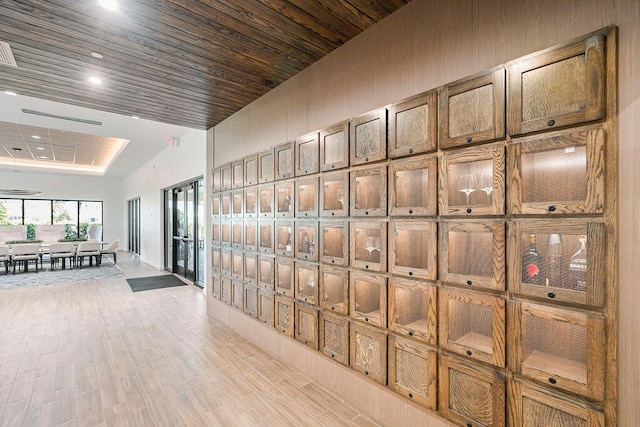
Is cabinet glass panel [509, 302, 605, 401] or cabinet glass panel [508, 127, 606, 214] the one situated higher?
cabinet glass panel [508, 127, 606, 214]

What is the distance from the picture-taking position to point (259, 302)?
3637mm

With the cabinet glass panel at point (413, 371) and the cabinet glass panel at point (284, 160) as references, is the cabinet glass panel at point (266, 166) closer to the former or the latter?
the cabinet glass panel at point (284, 160)

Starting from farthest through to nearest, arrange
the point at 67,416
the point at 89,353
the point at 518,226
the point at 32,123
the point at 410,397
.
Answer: the point at 32,123 → the point at 89,353 → the point at 67,416 → the point at 410,397 → the point at 518,226

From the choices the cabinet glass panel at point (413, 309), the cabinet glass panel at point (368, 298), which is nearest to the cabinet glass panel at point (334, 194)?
the cabinet glass panel at point (368, 298)

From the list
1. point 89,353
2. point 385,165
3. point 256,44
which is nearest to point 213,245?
point 89,353

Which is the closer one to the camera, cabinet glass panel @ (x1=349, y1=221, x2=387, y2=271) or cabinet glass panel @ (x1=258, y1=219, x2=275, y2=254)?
cabinet glass panel @ (x1=349, y1=221, x2=387, y2=271)

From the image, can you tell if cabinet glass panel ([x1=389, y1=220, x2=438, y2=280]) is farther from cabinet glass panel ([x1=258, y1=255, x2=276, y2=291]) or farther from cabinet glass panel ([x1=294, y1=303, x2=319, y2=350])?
cabinet glass panel ([x1=258, y1=255, x2=276, y2=291])

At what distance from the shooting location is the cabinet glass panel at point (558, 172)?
4.46 ft

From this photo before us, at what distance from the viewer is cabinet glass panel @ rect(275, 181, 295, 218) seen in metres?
3.12

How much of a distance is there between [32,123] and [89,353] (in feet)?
17.8

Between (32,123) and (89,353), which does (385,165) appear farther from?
(32,123)

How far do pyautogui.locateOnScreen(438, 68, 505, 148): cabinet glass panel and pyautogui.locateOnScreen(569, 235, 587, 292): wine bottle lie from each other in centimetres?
66

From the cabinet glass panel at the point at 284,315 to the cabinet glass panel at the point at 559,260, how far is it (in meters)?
2.12

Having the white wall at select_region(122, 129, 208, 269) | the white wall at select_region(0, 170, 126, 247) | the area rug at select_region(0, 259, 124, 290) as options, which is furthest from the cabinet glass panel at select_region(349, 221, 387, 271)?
the white wall at select_region(0, 170, 126, 247)
